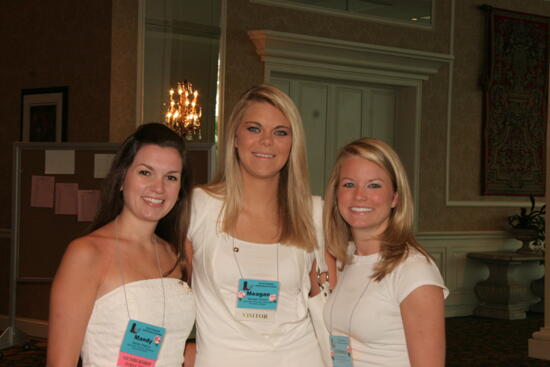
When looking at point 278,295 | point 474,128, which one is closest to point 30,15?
point 474,128

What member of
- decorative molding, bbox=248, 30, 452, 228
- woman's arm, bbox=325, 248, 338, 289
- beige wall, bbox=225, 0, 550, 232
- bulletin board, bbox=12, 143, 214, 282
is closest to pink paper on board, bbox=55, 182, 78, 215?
bulletin board, bbox=12, 143, 214, 282

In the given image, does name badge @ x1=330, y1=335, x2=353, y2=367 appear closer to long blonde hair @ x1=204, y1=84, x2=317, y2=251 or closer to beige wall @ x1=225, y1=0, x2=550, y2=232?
long blonde hair @ x1=204, y1=84, x2=317, y2=251

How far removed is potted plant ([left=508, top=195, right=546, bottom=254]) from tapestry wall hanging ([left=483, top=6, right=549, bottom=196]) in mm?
321

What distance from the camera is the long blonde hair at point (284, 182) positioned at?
281 cm

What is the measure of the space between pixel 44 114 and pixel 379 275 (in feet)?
17.7

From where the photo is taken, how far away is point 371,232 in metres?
2.63

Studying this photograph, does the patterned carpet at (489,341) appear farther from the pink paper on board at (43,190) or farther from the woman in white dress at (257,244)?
the woman in white dress at (257,244)

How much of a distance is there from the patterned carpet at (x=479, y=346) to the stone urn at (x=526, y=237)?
2.49 feet

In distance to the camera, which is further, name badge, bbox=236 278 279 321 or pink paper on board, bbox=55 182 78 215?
pink paper on board, bbox=55 182 78 215

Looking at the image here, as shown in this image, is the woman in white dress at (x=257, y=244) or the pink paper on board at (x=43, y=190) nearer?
the woman in white dress at (x=257, y=244)

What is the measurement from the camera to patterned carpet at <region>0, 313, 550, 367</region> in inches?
246

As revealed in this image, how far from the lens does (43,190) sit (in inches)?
244

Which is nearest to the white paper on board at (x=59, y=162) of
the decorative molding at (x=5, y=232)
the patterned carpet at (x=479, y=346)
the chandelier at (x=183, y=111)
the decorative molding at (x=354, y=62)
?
the chandelier at (x=183, y=111)

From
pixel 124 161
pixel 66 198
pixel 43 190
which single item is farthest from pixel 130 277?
pixel 43 190
